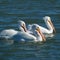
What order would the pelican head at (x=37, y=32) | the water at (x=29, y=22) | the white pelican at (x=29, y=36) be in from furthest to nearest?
the pelican head at (x=37, y=32) < the white pelican at (x=29, y=36) < the water at (x=29, y=22)

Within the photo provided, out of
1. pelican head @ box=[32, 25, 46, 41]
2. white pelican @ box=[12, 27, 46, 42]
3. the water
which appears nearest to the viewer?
the water

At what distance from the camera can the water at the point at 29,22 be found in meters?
16.8

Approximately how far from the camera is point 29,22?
73.4 feet

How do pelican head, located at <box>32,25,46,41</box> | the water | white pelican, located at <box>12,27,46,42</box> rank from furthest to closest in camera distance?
pelican head, located at <box>32,25,46,41</box>
white pelican, located at <box>12,27,46,42</box>
the water

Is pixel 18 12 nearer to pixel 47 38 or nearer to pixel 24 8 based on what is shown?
pixel 24 8

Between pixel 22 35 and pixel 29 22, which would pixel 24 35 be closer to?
pixel 22 35

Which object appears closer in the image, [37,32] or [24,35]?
[24,35]

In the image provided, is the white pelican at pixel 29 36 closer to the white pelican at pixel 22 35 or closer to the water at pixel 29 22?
the white pelican at pixel 22 35

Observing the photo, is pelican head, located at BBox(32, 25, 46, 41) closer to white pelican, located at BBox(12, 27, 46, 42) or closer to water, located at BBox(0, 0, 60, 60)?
white pelican, located at BBox(12, 27, 46, 42)

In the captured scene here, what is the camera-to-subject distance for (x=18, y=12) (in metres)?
24.5

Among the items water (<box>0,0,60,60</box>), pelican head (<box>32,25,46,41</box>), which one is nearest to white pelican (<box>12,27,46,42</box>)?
pelican head (<box>32,25,46,41</box>)

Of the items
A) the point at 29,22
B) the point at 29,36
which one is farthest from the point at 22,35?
the point at 29,22

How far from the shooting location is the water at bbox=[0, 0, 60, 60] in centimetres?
1678

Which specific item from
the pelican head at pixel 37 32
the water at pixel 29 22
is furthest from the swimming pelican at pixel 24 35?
the water at pixel 29 22
